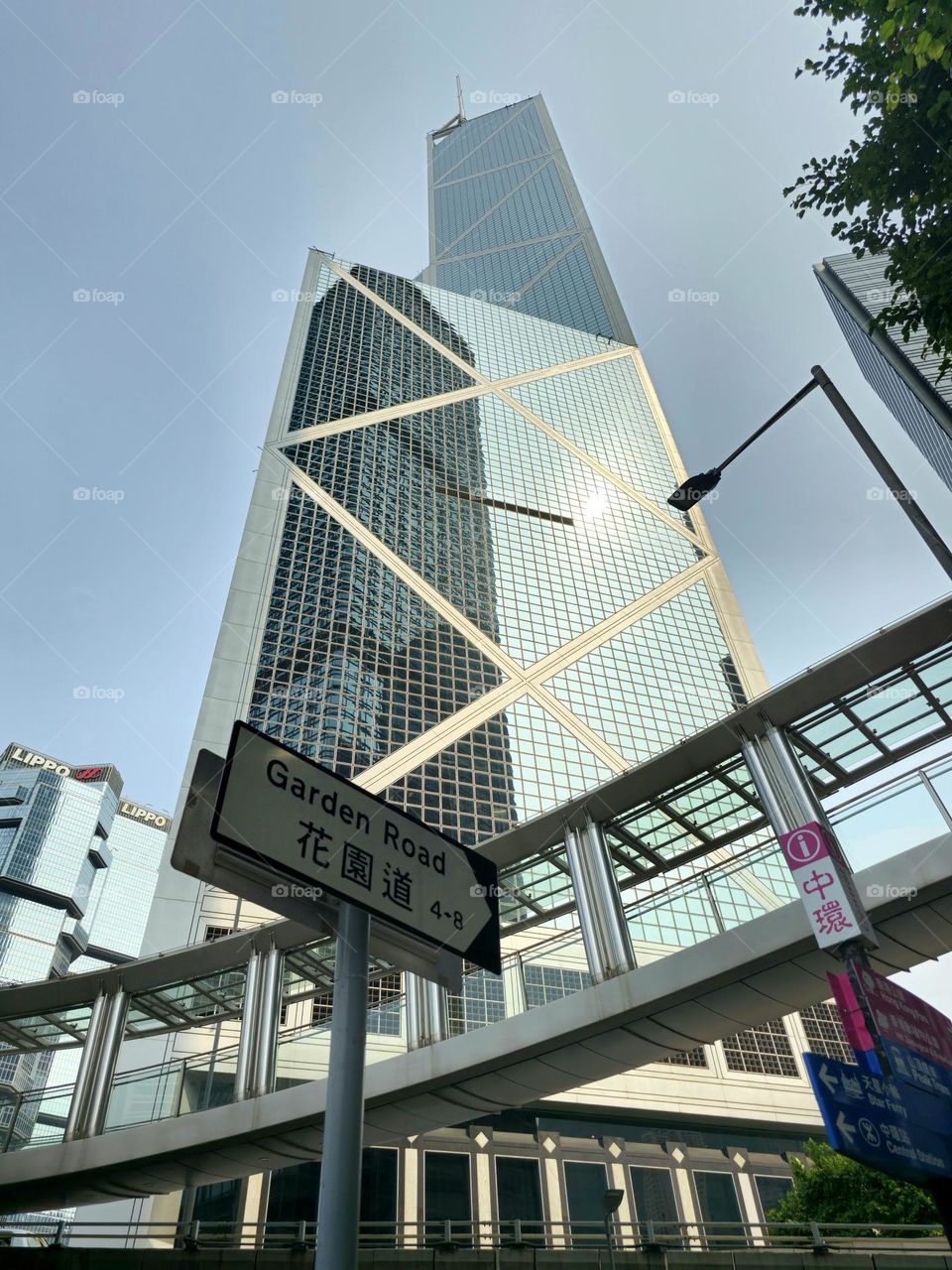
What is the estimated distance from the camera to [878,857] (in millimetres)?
11383

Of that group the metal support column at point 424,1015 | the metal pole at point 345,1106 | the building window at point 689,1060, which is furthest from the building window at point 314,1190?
the metal pole at point 345,1106

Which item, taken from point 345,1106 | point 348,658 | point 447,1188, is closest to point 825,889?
point 345,1106

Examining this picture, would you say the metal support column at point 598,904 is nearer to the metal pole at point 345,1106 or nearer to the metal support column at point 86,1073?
the metal pole at point 345,1106

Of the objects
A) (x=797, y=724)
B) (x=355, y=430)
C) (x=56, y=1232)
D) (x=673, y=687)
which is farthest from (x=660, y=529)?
(x=56, y=1232)

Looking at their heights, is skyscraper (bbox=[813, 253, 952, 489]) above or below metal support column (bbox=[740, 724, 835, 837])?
above

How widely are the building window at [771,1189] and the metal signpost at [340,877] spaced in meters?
39.0

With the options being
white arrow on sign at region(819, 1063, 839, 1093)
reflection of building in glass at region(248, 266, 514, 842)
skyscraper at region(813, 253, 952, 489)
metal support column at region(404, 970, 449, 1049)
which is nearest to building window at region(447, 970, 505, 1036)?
metal support column at region(404, 970, 449, 1049)

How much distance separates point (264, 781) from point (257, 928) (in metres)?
12.9

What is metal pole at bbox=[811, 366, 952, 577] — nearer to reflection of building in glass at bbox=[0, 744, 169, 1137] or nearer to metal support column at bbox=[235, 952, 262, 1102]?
metal support column at bbox=[235, 952, 262, 1102]

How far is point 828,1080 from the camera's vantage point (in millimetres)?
4457

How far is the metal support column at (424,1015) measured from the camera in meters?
13.5

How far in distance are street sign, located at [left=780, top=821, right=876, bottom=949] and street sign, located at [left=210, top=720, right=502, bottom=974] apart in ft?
18.1

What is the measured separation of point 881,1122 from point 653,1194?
35401mm

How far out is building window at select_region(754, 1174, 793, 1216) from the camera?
115ft
